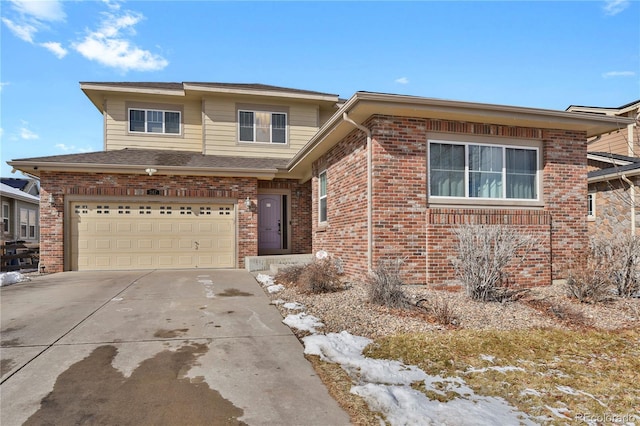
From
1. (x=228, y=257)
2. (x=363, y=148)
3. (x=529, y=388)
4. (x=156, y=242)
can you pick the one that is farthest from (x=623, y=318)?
(x=156, y=242)

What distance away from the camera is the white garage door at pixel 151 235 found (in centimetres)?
1296

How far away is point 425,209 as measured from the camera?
8.68 m

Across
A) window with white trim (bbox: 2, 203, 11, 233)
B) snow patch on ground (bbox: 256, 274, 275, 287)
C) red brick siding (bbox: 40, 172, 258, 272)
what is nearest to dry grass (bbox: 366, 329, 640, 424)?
snow patch on ground (bbox: 256, 274, 275, 287)

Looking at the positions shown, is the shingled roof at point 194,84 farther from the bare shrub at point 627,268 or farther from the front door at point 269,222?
the bare shrub at point 627,268

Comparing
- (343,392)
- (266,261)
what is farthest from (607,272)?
(266,261)

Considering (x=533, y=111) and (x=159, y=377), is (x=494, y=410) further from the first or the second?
(x=533, y=111)

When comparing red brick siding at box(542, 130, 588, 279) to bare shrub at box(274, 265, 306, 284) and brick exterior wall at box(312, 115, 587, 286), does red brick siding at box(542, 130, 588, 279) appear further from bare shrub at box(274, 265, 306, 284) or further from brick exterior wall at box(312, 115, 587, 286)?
bare shrub at box(274, 265, 306, 284)

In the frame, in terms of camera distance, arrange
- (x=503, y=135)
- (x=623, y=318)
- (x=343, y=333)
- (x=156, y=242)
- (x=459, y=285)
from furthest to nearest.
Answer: (x=156, y=242) → (x=503, y=135) → (x=459, y=285) → (x=623, y=318) → (x=343, y=333)

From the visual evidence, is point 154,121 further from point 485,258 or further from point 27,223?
point 27,223

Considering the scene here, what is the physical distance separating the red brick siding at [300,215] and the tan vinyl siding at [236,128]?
1.42 metres

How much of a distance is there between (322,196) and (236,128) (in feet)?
17.9

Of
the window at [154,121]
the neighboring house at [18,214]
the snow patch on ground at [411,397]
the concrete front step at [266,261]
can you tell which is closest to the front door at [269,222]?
the concrete front step at [266,261]

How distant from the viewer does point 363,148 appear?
8930 millimetres

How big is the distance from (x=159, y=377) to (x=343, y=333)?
2.23m
